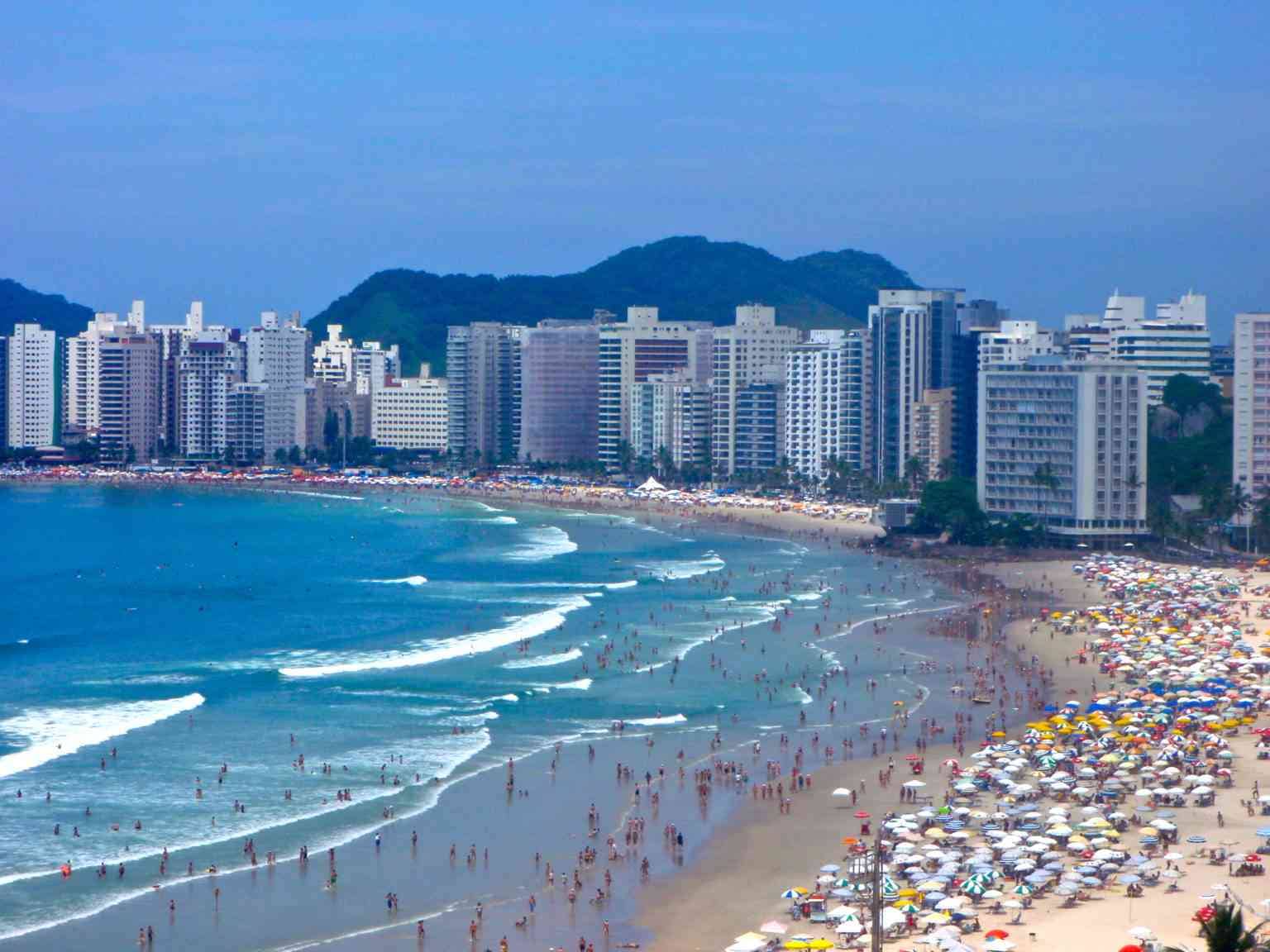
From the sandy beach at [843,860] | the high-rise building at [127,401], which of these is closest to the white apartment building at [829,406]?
the high-rise building at [127,401]

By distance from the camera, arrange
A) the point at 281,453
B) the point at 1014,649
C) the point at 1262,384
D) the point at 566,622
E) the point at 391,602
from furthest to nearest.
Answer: the point at 281,453 < the point at 1262,384 < the point at 391,602 < the point at 566,622 < the point at 1014,649

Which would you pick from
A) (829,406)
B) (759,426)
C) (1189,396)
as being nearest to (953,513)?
(1189,396)

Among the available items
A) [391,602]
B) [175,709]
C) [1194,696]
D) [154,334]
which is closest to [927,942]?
[1194,696]

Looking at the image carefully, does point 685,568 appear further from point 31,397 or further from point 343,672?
point 31,397

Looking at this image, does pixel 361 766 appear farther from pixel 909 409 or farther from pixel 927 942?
pixel 909 409

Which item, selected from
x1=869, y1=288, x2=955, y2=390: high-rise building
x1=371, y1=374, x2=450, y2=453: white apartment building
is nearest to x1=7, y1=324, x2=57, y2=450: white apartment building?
x1=371, y1=374, x2=450, y2=453: white apartment building

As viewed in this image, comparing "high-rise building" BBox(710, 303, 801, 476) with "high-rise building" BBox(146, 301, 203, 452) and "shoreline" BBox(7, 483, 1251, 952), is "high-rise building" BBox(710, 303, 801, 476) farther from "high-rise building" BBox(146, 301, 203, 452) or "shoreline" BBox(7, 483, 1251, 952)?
"shoreline" BBox(7, 483, 1251, 952)
